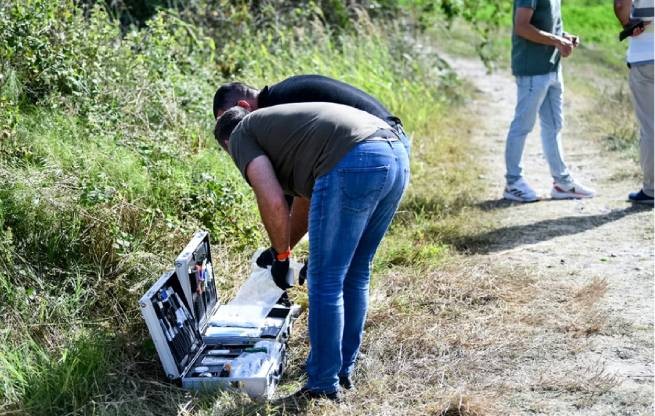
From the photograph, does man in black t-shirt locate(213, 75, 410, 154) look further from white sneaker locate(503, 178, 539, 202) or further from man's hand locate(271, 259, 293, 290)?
white sneaker locate(503, 178, 539, 202)

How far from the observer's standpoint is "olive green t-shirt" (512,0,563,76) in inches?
258

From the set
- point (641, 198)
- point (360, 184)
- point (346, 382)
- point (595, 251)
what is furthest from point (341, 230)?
point (641, 198)

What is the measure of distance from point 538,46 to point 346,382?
3.67 m

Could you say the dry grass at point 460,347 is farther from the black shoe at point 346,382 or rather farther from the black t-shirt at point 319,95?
the black t-shirt at point 319,95

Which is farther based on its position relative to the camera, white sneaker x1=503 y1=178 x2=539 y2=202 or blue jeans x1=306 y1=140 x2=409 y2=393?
white sneaker x1=503 y1=178 x2=539 y2=202

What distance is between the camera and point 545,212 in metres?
6.71

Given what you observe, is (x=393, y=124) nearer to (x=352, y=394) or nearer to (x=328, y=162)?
(x=328, y=162)

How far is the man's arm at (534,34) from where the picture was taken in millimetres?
6469

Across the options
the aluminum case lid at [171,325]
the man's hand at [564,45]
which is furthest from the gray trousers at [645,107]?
the aluminum case lid at [171,325]

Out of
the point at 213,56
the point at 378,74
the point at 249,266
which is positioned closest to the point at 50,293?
the point at 249,266

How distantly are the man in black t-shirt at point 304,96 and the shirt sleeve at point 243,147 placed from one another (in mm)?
436

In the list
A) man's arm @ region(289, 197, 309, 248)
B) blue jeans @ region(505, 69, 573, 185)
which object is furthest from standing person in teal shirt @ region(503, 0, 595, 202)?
man's arm @ region(289, 197, 309, 248)

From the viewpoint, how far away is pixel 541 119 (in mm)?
7043

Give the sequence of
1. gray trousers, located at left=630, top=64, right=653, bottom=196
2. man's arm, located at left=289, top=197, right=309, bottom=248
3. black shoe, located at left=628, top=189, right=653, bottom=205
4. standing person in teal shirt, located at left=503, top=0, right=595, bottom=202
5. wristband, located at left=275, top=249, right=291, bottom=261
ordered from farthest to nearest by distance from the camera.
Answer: black shoe, located at left=628, top=189, right=653, bottom=205 < standing person in teal shirt, located at left=503, top=0, right=595, bottom=202 < gray trousers, located at left=630, top=64, right=653, bottom=196 < man's arm, located at left=289, top=197, right=309, bottom=248 < wristband, located at left=275, top=249, right=291, bottom=261
